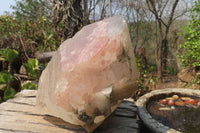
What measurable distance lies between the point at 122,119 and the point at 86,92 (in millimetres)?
604

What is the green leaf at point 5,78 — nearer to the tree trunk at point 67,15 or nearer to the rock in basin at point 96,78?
the tree trunk at point 67,15

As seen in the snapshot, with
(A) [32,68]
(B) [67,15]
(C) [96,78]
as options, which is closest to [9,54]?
(A) [32,68]

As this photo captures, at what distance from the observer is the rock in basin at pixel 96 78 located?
2.91 ft

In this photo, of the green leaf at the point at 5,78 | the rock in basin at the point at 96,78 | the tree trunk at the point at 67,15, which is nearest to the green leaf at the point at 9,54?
the green leaf at the point at 5,78

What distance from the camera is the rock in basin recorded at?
34.9 inches

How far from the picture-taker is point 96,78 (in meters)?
0.89

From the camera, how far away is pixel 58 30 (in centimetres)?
320

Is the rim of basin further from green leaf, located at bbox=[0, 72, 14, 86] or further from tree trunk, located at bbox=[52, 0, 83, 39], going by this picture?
green leaf, located at bbox=[0, 72, 14, 86]

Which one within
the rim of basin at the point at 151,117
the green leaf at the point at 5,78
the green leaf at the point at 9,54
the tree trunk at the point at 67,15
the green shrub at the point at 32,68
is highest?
the tree trunk at the point at 67,15

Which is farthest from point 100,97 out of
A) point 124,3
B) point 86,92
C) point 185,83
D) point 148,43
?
point 148,43

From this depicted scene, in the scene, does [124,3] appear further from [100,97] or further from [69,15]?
[100,97]

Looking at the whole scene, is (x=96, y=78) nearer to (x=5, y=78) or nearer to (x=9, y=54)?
(x=5, y=78)

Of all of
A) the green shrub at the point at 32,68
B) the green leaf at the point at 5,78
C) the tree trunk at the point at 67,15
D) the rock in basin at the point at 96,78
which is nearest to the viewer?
the rock in basin at the point at 96,78

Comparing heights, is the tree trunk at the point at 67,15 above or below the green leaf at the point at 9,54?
above
